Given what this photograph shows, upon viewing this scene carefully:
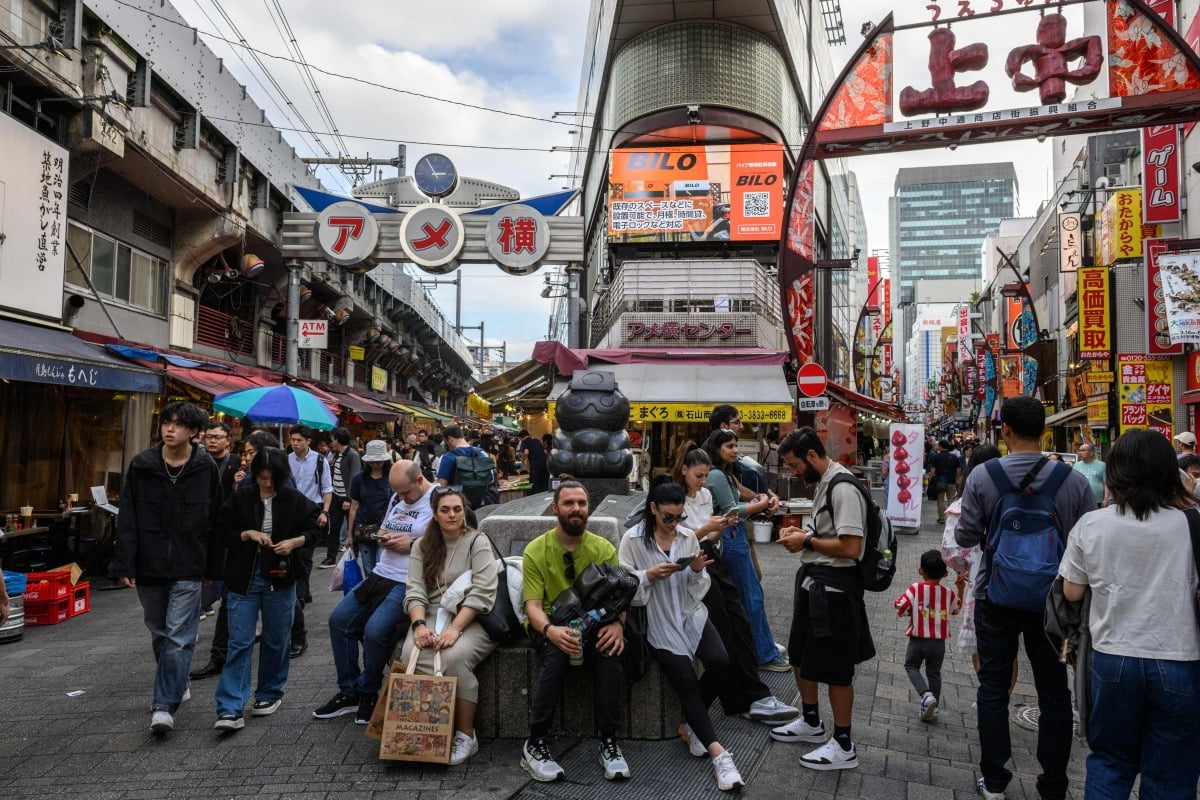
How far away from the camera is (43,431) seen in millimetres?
10852

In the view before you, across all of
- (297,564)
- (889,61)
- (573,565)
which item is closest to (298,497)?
(297,564)

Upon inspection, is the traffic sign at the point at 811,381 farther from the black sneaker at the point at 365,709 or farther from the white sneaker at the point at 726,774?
the black sneaker at the point at 365,709

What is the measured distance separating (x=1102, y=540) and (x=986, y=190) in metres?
173

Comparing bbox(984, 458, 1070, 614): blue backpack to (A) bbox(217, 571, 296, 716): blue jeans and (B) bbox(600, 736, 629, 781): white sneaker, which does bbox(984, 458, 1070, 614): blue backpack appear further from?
(A) bbox(217, 571, 296, 716): blue jeans

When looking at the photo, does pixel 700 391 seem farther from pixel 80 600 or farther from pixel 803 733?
pixel 803 733

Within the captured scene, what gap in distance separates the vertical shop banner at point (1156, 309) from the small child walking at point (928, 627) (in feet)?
47.3

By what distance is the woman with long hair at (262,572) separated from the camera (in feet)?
15.2

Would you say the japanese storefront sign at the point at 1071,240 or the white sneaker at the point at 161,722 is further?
the japanese storefront sign at the point at 1071,240

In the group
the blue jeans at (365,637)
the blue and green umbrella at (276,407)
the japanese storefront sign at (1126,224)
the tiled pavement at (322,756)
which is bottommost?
the tiled pavement at (322,756)

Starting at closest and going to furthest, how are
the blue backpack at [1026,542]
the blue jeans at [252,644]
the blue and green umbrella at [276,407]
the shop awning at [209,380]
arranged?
the blue backpack at [1026,542], the blue jeans at [252,644], the blue and green umbrella at [276,407], the shop awning at [209,380]

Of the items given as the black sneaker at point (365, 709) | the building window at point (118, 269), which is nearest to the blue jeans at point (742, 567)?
the black sneaker at point (365, 709)

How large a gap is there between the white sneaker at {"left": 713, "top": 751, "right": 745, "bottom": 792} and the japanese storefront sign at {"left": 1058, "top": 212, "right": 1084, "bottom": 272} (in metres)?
28.3

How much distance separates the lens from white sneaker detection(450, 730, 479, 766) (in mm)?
4168

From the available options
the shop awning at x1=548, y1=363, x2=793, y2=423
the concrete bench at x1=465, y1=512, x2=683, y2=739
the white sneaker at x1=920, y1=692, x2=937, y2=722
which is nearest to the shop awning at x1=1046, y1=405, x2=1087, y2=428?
the shop awning at x1=548, y1=363, x2=793, y2=423
